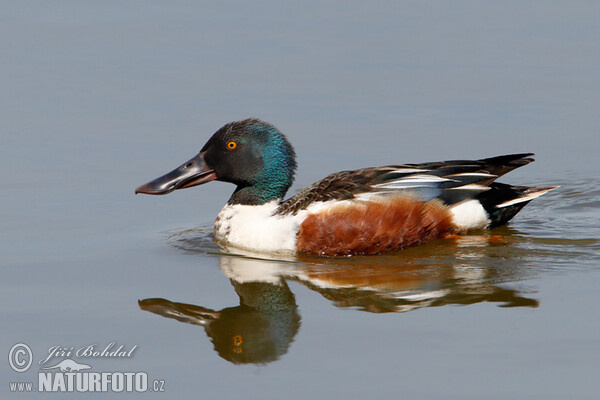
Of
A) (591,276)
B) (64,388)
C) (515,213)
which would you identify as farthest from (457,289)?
(64,388)

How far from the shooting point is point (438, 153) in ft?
37.0

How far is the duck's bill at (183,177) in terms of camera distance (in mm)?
9484

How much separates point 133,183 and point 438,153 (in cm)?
341

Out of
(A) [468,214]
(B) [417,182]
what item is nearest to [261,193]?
(B) [417,182]

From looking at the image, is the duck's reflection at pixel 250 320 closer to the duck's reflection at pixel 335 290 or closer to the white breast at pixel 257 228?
the duck's reflection at pixel 335 290

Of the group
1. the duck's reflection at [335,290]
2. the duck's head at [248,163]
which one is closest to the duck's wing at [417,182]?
the duck's head at [248,163]

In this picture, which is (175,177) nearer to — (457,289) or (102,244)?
(102,244)

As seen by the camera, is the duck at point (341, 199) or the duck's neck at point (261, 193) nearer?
the duck at point (341, 199)

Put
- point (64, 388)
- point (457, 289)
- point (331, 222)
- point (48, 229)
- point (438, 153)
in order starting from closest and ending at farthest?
1. point (64, 388)
2. point (457, 289)
3. point (331, 222)
4. point (48, 229)
5. point (438, 153)

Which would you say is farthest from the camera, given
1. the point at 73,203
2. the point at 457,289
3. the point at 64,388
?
the point at 73,203

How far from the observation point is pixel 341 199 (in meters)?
8.99

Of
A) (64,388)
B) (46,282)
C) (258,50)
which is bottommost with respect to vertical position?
(64,388)

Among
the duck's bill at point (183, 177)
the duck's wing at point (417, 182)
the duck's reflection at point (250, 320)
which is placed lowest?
the duck's reflection at point (250, 320)

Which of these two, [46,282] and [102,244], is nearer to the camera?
[46,282]
